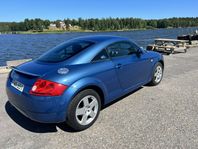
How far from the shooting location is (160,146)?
327cm

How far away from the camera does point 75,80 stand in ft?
11.5

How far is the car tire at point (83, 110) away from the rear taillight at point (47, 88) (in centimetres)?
31

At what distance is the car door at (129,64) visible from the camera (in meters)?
4.48

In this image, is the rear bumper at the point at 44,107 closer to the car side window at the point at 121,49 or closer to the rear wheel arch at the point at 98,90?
the rear wheel arch at the point at 98,90

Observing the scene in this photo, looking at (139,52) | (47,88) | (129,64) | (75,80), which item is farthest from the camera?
(139,52)

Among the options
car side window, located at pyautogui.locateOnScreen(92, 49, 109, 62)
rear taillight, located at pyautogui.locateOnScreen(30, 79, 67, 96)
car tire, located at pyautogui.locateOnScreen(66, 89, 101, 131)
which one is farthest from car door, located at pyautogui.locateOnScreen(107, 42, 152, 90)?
rear taillight, located at pyautogui.locateOnScreen(30, 79, 67, 96)

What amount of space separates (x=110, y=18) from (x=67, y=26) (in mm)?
25740

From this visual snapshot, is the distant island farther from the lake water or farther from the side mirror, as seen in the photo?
the side mirror

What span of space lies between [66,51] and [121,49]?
1206 millimetres

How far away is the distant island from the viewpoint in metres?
118

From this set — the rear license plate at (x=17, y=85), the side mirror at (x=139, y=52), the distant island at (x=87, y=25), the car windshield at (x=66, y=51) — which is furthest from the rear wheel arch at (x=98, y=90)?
the distant island at (x=87, y=25)

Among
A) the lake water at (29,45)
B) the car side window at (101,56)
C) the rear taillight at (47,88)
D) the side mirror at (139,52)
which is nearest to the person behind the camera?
the rear taillight at (47,88)

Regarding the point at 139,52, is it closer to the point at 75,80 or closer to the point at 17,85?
the point at 75,80

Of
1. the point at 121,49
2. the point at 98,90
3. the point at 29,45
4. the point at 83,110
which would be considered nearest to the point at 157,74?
the point at 121,49
